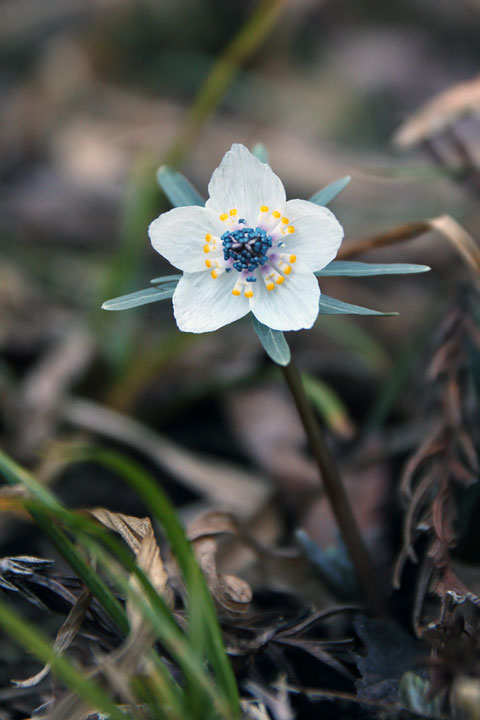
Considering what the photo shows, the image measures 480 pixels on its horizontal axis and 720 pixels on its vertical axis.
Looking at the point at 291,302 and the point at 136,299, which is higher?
the point at 136,299

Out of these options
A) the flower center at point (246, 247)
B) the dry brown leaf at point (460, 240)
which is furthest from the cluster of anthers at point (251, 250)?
the dry brown leaf at point (460, 240)

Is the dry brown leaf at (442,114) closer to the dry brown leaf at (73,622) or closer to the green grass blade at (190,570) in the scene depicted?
the green grass blade at (190,570)

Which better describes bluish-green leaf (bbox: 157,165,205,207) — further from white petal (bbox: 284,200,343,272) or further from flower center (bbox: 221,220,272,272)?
white petal (bbox: 284,200,343,272)

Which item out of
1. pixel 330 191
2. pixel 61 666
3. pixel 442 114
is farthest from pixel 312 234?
pixel 442 114

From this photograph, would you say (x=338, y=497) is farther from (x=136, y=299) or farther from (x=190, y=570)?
(x=136, y=299)

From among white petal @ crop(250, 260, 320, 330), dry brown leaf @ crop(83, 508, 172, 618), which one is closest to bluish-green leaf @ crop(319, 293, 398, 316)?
white petal @ crop(250, 260, 320, 330)
